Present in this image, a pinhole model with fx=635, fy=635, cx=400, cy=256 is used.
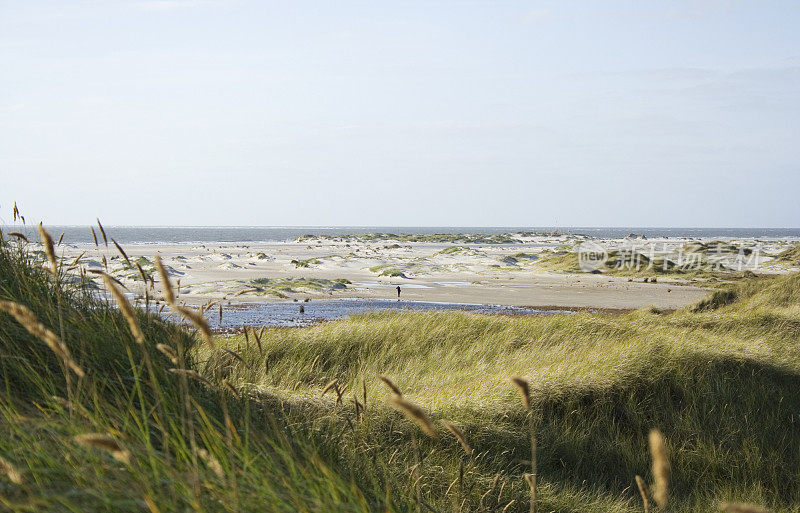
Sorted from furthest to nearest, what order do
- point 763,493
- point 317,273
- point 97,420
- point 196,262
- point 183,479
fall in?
point 196,262
point 317,273
point 763,493
point 97,420
point 183,479

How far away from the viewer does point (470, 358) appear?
9.01 m

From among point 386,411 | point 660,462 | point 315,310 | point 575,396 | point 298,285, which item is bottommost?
point 315,310

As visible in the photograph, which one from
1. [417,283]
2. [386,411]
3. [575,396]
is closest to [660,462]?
[386,411]

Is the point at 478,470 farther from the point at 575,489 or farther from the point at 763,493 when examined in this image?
the point at 763,493

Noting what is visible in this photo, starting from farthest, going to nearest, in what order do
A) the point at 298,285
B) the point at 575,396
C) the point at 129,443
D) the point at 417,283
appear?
1. the point at 417,283
2. the point at 298,285
3. the point at 575,396
4. the point at 129,443

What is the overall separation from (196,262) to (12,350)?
36497mm

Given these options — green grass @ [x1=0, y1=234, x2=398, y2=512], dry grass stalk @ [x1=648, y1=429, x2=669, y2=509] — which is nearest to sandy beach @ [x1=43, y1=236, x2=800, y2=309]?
green grass @ [x1=0, y1=234, x2=398, y2=512]

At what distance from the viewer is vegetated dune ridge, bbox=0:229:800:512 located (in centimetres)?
259

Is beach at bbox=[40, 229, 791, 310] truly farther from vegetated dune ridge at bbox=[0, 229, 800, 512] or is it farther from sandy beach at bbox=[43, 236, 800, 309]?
vegetated dune ridge at bbox=[0, 229, 800, 512]

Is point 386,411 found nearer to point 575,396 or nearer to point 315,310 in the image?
point 575,396

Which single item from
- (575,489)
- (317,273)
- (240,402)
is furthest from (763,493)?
(317,273)

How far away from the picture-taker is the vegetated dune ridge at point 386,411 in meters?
2.59

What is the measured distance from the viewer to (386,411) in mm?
6027

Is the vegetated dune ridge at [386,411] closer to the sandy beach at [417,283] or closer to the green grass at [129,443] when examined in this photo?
the green grass at [129,443]
